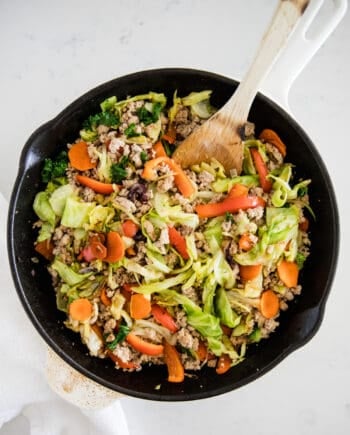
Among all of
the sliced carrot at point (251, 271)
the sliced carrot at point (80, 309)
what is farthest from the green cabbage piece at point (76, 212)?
the sliced carrot at point (251, 271)

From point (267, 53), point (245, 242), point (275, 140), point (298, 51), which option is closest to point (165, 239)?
point (245, 242)

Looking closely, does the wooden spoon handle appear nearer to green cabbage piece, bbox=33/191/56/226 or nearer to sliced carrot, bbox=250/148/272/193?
sliced carrot, bbox=250/148/272/193

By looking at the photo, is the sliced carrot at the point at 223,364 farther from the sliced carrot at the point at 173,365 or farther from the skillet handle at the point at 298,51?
the skillet handle at the point at 298,51

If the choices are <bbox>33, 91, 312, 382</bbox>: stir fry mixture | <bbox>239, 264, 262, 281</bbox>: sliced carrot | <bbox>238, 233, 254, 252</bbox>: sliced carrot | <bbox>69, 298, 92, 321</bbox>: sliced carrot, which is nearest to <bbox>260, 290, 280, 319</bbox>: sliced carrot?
<bbox>33, 91, 312, 382</bbox>: stir fry mixture

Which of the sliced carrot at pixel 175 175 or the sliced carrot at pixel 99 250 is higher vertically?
the sliced carrot at pixel 175 175

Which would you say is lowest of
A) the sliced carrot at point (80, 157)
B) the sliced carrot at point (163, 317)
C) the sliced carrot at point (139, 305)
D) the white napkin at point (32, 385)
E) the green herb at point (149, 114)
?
the white napkin at point (32, 385)

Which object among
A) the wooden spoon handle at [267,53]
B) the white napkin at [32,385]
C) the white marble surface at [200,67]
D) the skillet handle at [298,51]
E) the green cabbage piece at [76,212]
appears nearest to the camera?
the wooden spoon handle at [267,53]

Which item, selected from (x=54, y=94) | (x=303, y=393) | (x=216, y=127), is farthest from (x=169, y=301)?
(x=54, y=94)

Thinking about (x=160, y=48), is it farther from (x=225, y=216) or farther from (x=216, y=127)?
(x=225, y=216)
